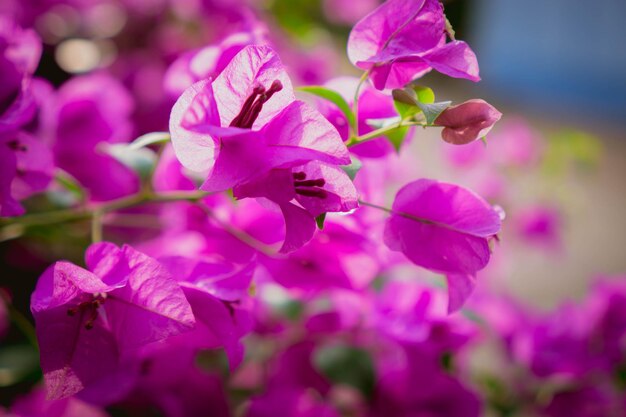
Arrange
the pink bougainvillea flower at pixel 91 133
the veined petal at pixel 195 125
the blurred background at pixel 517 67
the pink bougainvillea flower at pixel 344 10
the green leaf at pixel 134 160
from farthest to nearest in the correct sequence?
Result: the pink bougainvillea flower at pixel 344 10
the blurred background at pixel 517 67
the pink bougainvillea flower at pixel 91 133
the green leaf at pixel 134 160
the veined petal at pixel 195 125

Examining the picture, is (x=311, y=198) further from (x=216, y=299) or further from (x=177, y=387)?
(x=177, y=387)

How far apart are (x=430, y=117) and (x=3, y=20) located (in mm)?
348

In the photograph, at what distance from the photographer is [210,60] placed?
1.58 feet

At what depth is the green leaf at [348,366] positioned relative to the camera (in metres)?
0.61

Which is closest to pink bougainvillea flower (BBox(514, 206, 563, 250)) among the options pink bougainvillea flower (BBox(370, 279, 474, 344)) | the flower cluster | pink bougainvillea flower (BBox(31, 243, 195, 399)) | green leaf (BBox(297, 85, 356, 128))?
the flower cluster

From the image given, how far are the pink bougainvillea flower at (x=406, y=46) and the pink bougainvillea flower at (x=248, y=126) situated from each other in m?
0.07

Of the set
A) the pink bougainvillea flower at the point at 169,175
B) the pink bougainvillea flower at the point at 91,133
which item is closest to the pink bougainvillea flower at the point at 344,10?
the pink bougainvillea flower at the point at 91,133

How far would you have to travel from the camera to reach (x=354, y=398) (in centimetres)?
76

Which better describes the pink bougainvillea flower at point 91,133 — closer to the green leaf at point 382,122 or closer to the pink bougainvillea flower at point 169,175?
the pink bougainvillea flower at point 169,175

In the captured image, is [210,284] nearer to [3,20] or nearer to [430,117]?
[430,117]

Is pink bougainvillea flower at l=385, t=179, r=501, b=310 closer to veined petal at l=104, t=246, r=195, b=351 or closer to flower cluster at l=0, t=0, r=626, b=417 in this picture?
flower cluster at l=0, t=0, r=626, b=417

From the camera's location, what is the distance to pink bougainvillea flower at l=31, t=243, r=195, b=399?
0.36 meters

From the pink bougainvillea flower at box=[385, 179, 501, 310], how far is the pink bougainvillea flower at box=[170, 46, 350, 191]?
0.28ft

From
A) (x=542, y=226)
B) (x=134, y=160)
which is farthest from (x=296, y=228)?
(x=542, y=226)
